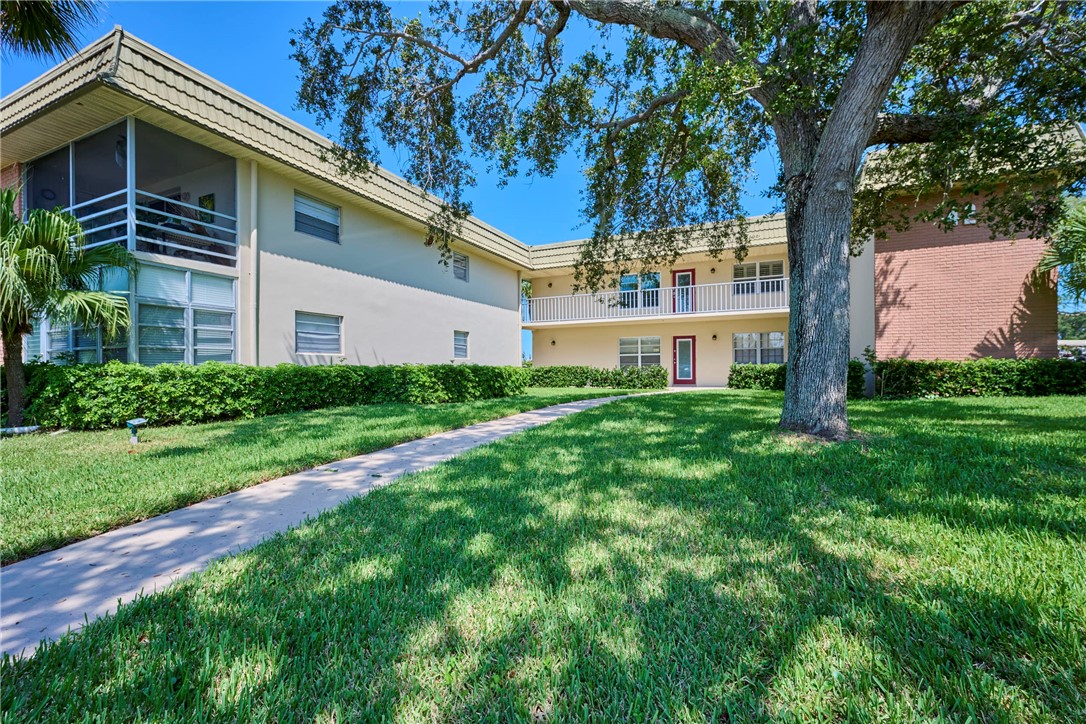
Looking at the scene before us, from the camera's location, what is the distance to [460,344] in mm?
A: 15992

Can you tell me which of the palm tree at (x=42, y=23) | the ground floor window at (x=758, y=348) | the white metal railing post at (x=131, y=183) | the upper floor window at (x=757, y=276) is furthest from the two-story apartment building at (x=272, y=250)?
the ground floor window at (x=758, y=348)

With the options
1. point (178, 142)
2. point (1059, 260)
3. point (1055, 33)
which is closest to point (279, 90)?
point (178, 142)

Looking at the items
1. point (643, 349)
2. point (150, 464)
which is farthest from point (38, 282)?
point (643, 349)

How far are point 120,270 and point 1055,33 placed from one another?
15.0 metres

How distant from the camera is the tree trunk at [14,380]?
628 cm

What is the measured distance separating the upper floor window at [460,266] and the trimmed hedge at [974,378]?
41.2 ft

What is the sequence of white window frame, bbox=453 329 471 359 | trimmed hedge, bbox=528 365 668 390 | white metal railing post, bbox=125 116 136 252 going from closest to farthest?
white metal railing post, bbox=125 116 136 252, white window frame, bbox=453 329 471 359, trimmed hedge, bbox=528 365 668 390

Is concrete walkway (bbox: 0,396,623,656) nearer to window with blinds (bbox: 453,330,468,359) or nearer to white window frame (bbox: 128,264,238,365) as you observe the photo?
white window frame (bbox: 128,264,238,365)

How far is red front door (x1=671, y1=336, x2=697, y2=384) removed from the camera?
1884cm

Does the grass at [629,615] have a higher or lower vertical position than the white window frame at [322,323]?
lower

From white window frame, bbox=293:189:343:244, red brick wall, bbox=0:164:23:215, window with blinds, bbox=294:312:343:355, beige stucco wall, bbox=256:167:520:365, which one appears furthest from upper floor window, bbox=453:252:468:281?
red brick wall, bbox=0:164:23:215

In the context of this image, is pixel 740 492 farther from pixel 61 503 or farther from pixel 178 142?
pixel 178 142

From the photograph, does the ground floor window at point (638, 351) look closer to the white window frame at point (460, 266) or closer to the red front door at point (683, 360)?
the red front door at point (683, 360)

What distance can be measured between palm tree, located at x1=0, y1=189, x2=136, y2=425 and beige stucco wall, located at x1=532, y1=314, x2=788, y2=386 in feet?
52.9
